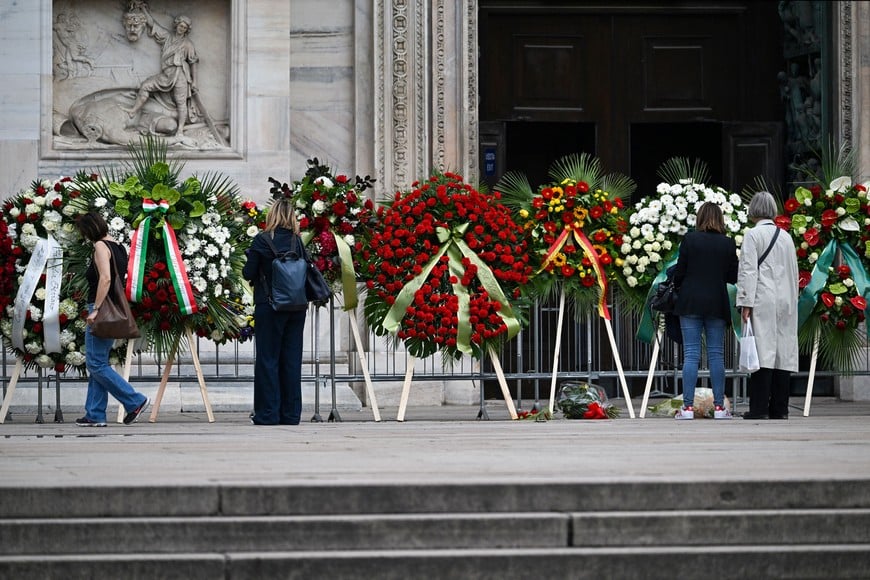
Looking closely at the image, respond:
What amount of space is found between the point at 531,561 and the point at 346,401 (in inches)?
387

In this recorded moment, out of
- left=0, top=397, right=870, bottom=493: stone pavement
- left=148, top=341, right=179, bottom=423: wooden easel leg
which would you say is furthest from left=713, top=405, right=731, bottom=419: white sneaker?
left=148, top=341, right=179, bottom=423: wooden easel leg

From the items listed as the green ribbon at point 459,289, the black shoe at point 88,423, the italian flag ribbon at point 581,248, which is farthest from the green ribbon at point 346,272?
the black shoe at point 88,423

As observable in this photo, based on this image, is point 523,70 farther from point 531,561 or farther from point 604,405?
point 531,561

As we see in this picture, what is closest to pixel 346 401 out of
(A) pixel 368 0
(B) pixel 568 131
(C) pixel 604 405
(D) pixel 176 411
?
Answer: (D) pixel 176 411

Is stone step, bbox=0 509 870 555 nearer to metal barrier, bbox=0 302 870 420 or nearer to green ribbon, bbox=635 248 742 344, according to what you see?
green ribbon, bbox=635 248 742 344

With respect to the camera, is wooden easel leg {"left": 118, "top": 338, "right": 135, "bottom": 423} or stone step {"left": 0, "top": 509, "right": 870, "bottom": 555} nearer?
stone step {"left": 0, "top": 509, "right": 870, "bottom": 555}

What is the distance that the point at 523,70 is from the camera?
21.1 metres

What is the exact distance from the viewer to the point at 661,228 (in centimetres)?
1480

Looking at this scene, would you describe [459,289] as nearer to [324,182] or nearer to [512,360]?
[324,182]

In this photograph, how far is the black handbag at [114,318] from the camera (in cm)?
1335

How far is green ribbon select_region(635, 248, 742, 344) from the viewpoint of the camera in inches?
583

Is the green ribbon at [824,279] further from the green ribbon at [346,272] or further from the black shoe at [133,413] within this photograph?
the black shoe at [133,413]

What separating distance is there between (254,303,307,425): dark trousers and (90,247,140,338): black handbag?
1.03 m

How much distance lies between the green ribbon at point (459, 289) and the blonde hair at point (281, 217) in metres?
1.15
